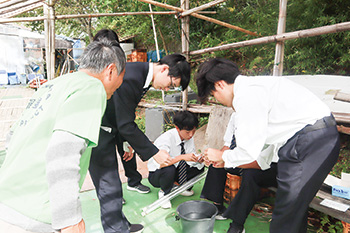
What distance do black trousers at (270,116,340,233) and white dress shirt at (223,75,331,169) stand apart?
0.20 ft

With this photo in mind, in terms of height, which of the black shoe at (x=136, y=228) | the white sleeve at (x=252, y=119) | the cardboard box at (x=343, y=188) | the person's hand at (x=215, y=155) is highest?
the white sleeve at (x=252, y=119)

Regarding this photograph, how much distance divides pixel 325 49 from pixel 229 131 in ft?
9.88

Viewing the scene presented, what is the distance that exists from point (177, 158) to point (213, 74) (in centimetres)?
→ 133

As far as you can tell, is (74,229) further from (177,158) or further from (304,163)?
(177,158)

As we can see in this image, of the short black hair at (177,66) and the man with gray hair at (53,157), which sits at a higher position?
the short black hair at (177,66)

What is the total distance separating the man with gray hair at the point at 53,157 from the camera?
0.92m

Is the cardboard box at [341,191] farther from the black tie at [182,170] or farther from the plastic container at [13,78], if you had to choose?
the plastic container at [13,78]

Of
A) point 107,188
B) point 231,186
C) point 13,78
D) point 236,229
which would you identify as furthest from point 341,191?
point 13,78

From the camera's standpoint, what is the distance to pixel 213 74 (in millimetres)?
1785

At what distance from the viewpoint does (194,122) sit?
2.97m

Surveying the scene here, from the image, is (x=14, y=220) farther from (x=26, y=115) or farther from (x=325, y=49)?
(x=325, y=49)

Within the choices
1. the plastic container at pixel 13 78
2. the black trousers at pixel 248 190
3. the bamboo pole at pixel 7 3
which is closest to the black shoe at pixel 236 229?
the black trousers at pixel 248 190

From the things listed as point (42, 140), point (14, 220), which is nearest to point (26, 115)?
point (42, 140)

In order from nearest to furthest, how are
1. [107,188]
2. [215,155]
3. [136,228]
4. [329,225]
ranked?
[215,155] < [107,188] < [329,225] < [136,228]
